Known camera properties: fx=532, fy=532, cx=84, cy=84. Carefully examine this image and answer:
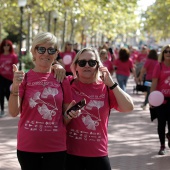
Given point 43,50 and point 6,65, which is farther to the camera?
point 6,65

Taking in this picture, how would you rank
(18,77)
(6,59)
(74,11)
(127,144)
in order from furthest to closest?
(74,11) → (6,59) → (127,144) → (18,77)

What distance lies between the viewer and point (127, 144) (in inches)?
362

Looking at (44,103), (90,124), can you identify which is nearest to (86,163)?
(90,124)

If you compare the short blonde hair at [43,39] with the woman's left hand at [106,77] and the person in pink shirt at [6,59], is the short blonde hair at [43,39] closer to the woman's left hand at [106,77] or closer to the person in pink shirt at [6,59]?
the woman's left hand at [106,77]

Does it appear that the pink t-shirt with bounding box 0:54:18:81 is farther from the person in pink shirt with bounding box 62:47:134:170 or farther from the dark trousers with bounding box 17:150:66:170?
the dark trousers with bounding box 17:150:66:170

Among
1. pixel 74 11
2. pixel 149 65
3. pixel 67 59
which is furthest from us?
pixel 74 11

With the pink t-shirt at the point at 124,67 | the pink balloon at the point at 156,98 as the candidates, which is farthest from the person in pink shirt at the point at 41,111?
the pink t-shirt at the point at 124,67

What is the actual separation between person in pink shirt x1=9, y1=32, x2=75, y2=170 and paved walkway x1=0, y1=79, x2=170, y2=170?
3.04 m

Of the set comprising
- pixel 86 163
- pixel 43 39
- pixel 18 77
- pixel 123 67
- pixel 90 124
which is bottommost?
pixel 86 163

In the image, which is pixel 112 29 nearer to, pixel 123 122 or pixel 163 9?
pixel 163 9

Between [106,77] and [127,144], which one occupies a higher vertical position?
[106,77]

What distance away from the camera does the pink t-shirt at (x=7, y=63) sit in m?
11.8

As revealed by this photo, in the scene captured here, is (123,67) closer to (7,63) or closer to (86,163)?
(7,63)

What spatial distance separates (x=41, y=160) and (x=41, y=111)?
1.26 ft
